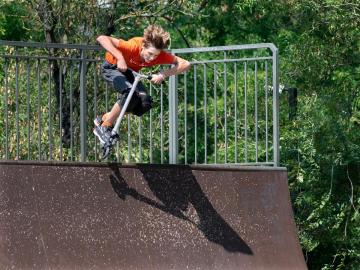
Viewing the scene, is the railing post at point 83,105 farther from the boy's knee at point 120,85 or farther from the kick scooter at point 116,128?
the kick scooter at point 116,128

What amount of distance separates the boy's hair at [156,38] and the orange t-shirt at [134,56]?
143 millimetres

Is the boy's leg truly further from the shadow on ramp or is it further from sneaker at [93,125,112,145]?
the shadow on ramp

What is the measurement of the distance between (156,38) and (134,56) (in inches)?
14.1

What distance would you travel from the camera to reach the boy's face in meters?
9.16

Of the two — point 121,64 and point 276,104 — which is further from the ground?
point 121,64

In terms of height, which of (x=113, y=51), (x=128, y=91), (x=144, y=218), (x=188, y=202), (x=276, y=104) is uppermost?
(x=113, y=51)

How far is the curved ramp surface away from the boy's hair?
1074mm

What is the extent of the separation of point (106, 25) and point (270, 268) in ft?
19.7

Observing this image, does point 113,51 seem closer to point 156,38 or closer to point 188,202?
point 156,38

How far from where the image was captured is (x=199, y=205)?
9852 millimetres

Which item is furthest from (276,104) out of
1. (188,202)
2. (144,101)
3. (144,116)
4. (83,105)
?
(144,116)

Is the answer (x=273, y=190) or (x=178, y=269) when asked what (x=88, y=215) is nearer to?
(x=178, y=269)

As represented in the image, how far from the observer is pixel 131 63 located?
9430 millimetres

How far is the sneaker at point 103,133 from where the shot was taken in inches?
361
